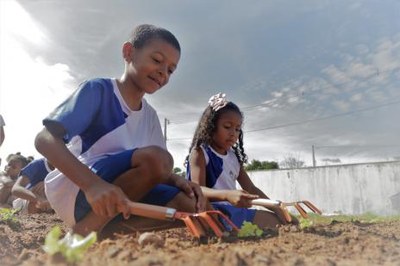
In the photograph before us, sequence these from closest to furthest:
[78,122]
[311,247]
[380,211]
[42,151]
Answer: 1. [311,247]
2. [42,151]
3. [78,122]
4. [380,211]

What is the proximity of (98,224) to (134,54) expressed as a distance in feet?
3.71

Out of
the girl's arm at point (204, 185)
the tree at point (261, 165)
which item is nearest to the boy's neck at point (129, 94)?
the girl's arm at point (204, 185)

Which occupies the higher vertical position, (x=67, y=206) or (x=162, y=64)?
(x=162, y=64)

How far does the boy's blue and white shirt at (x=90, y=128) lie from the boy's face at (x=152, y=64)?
0.54 ft

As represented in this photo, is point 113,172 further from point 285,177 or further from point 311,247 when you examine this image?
point 285,177

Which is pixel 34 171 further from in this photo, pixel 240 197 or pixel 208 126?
pixel 240 197

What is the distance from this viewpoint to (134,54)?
246cm

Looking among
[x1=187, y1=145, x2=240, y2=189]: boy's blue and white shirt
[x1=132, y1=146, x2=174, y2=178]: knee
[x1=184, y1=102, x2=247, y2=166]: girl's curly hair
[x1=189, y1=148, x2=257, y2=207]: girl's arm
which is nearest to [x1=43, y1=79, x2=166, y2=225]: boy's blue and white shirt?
[x1=132, y1=146, x2=174, y2=178]: knee

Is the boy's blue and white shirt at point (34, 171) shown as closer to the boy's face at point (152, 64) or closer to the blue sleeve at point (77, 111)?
the boy's face at point (152, 64)

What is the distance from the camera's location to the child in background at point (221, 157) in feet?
10.6

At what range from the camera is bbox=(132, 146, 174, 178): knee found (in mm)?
1984

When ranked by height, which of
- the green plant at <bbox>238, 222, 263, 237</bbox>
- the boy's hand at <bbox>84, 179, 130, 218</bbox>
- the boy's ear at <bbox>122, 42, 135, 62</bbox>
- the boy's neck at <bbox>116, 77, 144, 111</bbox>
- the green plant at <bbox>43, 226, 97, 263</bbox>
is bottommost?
the green plant at <bbox>238, 222, 263, 237</bbox>

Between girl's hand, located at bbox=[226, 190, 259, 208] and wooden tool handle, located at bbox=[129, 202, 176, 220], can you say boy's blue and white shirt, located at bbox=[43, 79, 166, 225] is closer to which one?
wooden tool handle, located at bbox=[129, 202, 176, 220]

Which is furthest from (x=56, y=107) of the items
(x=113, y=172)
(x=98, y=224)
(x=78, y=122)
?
(x=98, y=224)
